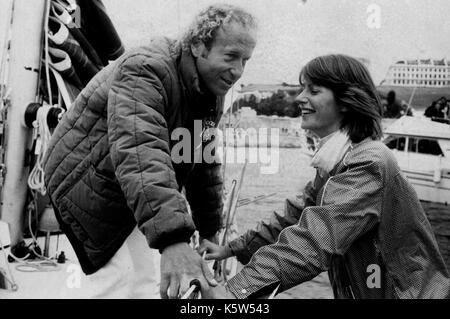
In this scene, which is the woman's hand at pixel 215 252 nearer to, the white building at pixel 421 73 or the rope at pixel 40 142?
the rope at pixel 40 142

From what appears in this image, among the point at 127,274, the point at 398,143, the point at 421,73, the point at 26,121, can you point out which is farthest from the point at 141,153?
the point at 398,143

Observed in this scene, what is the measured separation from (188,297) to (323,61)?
70 centimetres

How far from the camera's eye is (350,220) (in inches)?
44.6

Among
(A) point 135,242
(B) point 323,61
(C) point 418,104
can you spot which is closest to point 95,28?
(A) point 135,242

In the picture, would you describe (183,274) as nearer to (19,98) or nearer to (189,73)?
(189,73)

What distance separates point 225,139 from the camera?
2498mm

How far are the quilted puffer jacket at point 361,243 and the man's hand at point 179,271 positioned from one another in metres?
0.11

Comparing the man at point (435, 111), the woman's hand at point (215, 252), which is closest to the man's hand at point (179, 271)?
the woman's hand at point (215, 252)

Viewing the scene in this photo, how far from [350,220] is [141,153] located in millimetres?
470

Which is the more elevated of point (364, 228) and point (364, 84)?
point (364, 84)

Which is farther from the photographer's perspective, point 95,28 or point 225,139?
point 95,28

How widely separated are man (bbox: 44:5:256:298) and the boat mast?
44.8 inches
